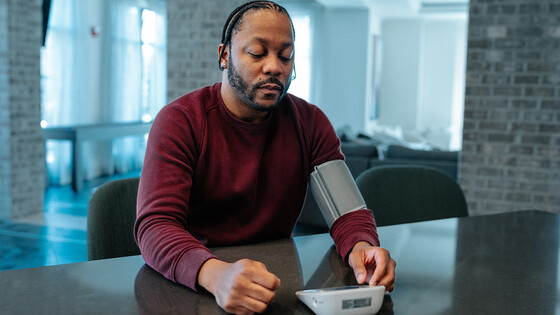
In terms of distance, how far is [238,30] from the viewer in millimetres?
1194

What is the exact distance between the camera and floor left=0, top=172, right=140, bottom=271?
3.62 metres

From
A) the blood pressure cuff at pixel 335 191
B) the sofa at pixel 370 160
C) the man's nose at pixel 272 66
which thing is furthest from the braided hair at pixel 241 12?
the sofa at pixel 370 160

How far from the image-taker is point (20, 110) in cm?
474

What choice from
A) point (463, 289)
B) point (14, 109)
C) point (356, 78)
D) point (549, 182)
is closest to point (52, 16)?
point (14, 109)

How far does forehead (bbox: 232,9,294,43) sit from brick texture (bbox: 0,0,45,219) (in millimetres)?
4100

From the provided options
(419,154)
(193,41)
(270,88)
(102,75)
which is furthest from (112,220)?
(102,75)

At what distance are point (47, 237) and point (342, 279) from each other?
146 inches

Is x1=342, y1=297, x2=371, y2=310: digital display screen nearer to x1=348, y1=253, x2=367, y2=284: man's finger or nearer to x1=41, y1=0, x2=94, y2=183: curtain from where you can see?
x1=348, y1=253, x2=367, y2=284: man's finger

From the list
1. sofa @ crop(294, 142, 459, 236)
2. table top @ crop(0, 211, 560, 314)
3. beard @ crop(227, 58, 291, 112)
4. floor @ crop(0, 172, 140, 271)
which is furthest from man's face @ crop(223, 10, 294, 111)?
sofa @ crop(294, 142, 459, 236)

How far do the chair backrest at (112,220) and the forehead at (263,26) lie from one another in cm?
50

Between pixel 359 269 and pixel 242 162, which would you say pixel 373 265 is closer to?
pixel 359 269

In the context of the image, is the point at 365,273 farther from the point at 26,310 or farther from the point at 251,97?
the point at 26,310

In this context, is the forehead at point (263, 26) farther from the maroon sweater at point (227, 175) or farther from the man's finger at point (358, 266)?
the man's finger at point (358, 266)

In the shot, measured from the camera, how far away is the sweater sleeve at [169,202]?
98 centimetres
